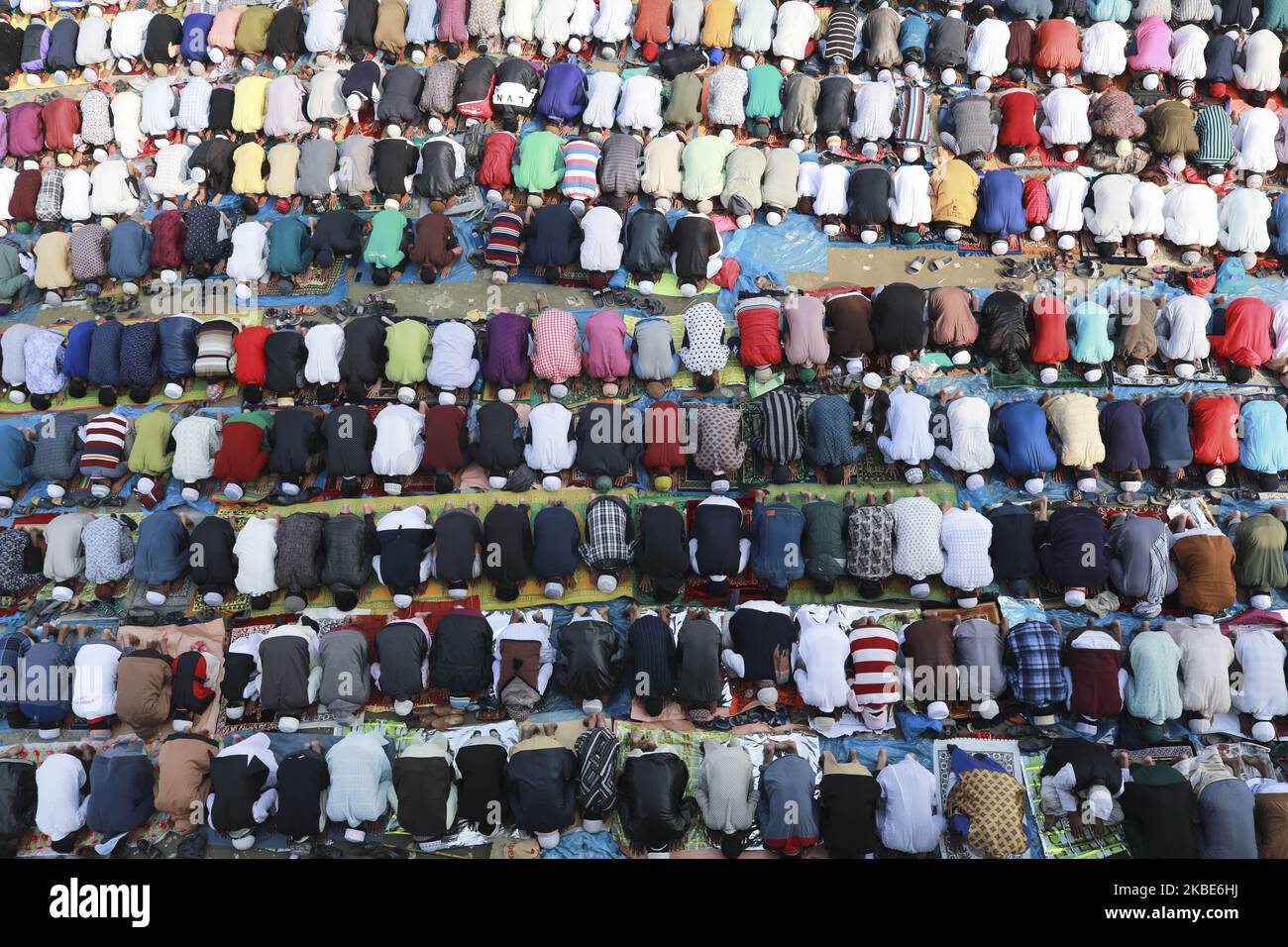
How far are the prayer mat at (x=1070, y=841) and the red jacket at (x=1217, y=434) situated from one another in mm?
3709

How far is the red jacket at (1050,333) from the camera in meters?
9.78

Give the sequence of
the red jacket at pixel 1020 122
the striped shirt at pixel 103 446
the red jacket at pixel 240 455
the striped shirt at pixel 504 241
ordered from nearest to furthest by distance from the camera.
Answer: the red jacket at pixel 240 455, the striped shirt at pixel 103 446, the striped shirt at pixel 504 241, the red jacket at pixel 1020 122

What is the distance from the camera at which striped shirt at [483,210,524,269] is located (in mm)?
10469

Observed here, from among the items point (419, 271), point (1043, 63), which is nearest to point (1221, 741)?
point (1043, 63)

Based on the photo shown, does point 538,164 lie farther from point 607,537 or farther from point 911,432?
point 911,432

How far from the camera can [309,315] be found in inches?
421

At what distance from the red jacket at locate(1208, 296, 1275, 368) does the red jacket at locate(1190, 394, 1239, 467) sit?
66 cm

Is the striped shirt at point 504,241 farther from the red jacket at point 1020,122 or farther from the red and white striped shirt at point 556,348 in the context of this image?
the red jacket at point 1020,122

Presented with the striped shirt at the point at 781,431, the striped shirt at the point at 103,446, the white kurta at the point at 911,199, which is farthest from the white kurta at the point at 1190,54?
the striped shirt at the point at 103,446

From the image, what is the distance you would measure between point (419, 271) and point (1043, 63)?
7.68 meters

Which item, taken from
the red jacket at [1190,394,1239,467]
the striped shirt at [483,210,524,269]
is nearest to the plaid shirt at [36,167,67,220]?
the striped shirt at [483,210,524,269]

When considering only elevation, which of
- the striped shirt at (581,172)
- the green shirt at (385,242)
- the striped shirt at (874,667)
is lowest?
the striped shirt at (874,667)

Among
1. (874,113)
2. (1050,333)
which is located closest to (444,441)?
(874,113)

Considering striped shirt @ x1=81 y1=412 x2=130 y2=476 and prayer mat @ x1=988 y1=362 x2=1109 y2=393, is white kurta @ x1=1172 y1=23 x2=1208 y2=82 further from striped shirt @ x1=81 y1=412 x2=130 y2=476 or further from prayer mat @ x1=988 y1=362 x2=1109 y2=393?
striped shirt @ x1=81 y1=412 x2=130 y2=476
